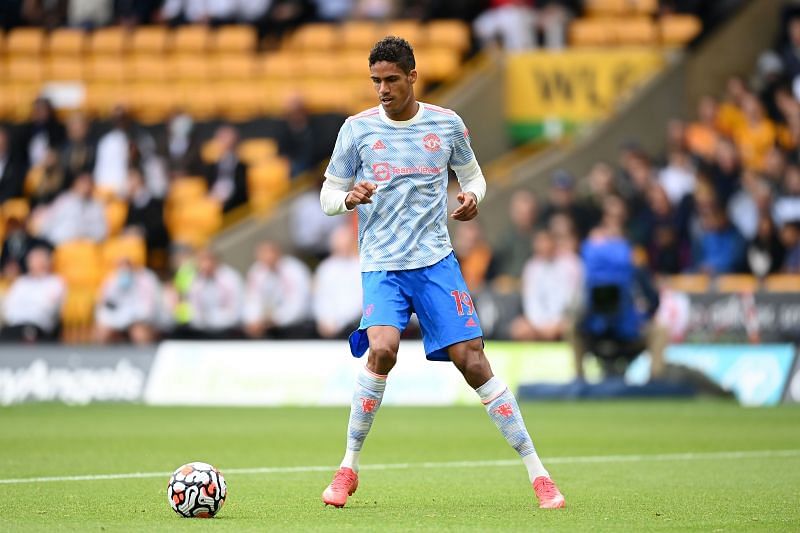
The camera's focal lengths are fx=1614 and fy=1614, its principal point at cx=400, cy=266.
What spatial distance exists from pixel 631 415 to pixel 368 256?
843cm

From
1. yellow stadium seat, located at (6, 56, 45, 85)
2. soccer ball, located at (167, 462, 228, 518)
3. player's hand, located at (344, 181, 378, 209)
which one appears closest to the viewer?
soccer ball, located at (167, 462, 228, 518)

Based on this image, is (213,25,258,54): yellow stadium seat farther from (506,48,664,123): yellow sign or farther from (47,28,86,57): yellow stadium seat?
(506,48,664,123): yellow sign

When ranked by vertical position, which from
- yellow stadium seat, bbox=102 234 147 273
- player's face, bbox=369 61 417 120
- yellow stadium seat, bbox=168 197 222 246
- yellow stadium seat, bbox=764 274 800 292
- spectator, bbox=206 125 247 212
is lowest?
yellow stadium seat, bbox=764 274 800 292

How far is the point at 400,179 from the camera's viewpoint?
27.2 feet

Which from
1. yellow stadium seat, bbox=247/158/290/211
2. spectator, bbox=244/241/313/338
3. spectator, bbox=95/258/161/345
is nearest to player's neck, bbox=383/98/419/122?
spectator, bbox=244/241/313/338

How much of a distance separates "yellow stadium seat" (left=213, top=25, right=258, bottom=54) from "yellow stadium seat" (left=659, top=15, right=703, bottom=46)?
6919 millimetres

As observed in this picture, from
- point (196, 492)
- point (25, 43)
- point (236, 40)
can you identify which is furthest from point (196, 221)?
point (196, 492)

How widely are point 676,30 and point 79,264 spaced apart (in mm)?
10170

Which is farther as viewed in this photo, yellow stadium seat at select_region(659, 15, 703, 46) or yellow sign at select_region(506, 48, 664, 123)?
yellow stadium seat at select_region(659, 15, 703, 46)

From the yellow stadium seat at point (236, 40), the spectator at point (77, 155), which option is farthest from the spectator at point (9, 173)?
the yellow stadium seat at point (236, 40)

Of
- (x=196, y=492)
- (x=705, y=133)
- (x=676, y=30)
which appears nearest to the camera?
(x=196, y=492)

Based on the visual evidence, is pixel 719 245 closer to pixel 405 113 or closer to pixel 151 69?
pixel 151 69

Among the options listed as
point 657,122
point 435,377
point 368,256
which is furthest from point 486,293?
point 368,256

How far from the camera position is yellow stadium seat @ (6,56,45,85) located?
2881cm
